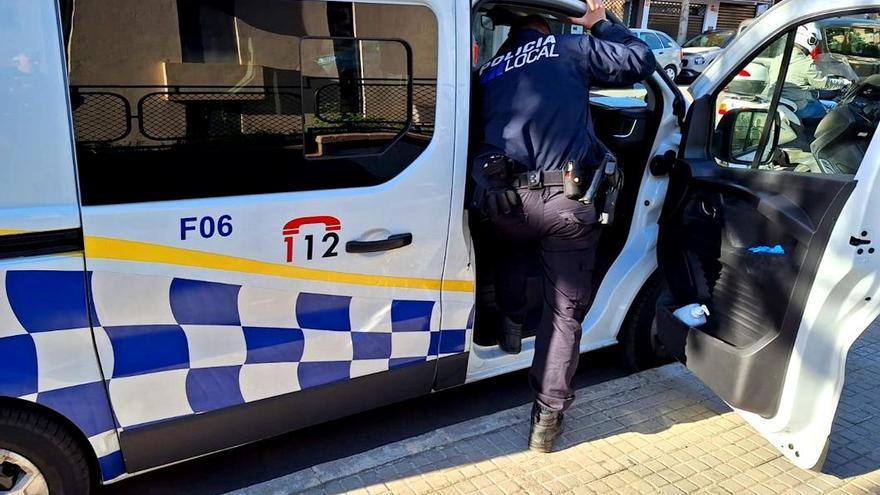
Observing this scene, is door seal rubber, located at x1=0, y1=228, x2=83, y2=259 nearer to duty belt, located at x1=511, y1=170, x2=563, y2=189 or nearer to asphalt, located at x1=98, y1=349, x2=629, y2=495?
asphalt, located at x1=98, y1=349, x2=629, y2=495

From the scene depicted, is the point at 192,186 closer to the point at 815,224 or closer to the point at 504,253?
the point at 504,253

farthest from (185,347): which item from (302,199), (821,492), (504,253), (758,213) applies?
(821,492)

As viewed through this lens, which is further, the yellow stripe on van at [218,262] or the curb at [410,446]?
the curb at [410,446]

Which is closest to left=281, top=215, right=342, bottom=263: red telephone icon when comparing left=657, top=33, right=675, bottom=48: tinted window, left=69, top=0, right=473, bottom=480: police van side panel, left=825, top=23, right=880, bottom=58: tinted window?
left=69, top=0, right=473, bottom=480: police van side panel

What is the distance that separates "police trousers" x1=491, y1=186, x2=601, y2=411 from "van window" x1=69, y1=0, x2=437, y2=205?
51 centimetres

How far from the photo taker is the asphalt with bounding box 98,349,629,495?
2.63 metres

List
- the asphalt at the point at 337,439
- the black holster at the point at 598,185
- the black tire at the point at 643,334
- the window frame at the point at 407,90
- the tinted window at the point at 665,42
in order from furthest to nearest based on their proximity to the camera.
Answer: the tinted window at the point at 665,42
the black tire at the point at 643,334
the asphalt at the point at 337,439
the black holster at the point at 598,185
the window frame at the point at 407,90

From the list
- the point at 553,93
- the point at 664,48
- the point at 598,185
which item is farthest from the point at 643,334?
the point at 664,48

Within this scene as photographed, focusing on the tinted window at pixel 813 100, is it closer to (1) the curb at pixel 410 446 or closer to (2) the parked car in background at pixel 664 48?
(1) the curb at pixel 410 446

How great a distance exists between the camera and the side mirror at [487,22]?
9.44ft

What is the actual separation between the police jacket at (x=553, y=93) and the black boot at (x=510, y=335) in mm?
736

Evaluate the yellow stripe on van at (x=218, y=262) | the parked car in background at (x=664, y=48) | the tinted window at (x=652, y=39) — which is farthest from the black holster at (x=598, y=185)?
the tinted window at (x=652, y=39)

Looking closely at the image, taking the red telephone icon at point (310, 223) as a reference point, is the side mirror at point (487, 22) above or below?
above

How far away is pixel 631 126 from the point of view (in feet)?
10.3
